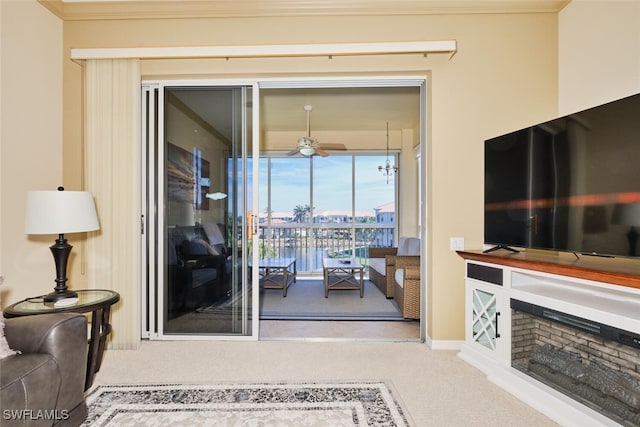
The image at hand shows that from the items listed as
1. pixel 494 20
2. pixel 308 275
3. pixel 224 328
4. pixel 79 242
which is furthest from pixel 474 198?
pixel 308 275

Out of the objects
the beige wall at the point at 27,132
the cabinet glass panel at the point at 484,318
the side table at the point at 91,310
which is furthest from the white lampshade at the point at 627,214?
the beige wall at the point at 27,132

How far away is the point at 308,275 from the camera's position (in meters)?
6.21

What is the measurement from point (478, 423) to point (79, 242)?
3.31 meters

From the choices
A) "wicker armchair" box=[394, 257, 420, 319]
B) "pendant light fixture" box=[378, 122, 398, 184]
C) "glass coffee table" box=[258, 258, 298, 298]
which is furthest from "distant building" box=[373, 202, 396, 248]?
"wicker armchair" box=[394, 257, 420, 319]

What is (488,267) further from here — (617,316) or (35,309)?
(35,309)

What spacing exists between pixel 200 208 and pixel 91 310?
3.79ft

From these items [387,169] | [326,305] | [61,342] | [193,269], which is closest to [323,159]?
[387,169]

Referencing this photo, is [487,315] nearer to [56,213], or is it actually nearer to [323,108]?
[56,213]

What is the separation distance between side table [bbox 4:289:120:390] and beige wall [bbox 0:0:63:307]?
20.0 inches

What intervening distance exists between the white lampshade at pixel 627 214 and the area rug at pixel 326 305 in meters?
2.25

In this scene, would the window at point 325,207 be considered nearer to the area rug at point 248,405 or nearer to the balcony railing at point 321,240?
the balcony railing at point 321,240

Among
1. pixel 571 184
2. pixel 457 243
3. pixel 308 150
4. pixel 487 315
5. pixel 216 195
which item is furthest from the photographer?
pixel 308 150

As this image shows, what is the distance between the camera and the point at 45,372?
4.65ft

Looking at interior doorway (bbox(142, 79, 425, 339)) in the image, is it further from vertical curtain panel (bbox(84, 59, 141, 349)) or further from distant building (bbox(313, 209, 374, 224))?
vertical curtain panel (bbox(84, 59, 141, 349))
